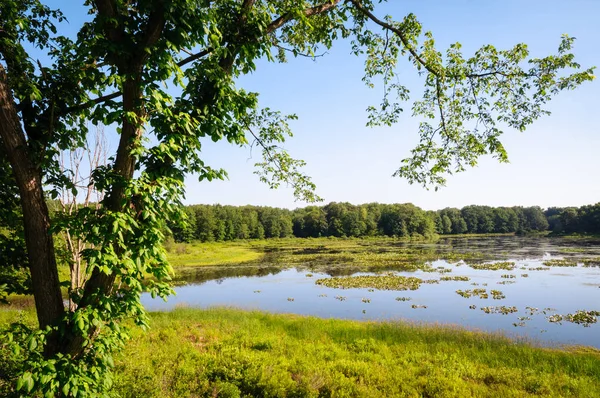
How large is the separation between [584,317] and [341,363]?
18016 mm

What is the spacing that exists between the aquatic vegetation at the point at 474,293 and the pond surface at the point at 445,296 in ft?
0.26

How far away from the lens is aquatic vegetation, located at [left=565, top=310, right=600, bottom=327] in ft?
63.4

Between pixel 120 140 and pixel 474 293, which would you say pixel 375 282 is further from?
pixel 120 140

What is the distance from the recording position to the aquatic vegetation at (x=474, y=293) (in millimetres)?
26141

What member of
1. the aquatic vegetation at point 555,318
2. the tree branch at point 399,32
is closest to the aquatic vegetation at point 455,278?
the aquatic vegetation at point 555,318

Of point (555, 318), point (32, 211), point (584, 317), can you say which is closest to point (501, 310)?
point (555, 318)

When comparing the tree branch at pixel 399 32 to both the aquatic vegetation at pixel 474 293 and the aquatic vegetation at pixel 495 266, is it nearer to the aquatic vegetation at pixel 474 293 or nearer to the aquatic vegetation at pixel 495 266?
the aquatic vegetation at pixel 474 293

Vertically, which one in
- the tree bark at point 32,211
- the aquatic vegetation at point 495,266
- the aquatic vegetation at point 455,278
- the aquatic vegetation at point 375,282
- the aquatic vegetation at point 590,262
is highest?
the tree bark at point 32,211

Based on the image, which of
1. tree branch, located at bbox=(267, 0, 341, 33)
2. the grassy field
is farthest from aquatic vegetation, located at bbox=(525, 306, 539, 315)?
tree branch, located at bbox=(267, 0, 341, 33)

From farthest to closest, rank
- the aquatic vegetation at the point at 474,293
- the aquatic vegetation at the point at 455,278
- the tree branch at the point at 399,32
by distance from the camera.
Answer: the aquatic vegetation at the point at 455,278 → the aquatic vegetation at the point at 474,293 → the tree branch at the point at 399,32

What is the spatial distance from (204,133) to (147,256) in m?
2.11

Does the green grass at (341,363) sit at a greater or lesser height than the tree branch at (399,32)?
lesser

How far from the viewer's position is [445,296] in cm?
2662

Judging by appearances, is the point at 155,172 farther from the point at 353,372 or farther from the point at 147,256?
the point at 353,372
